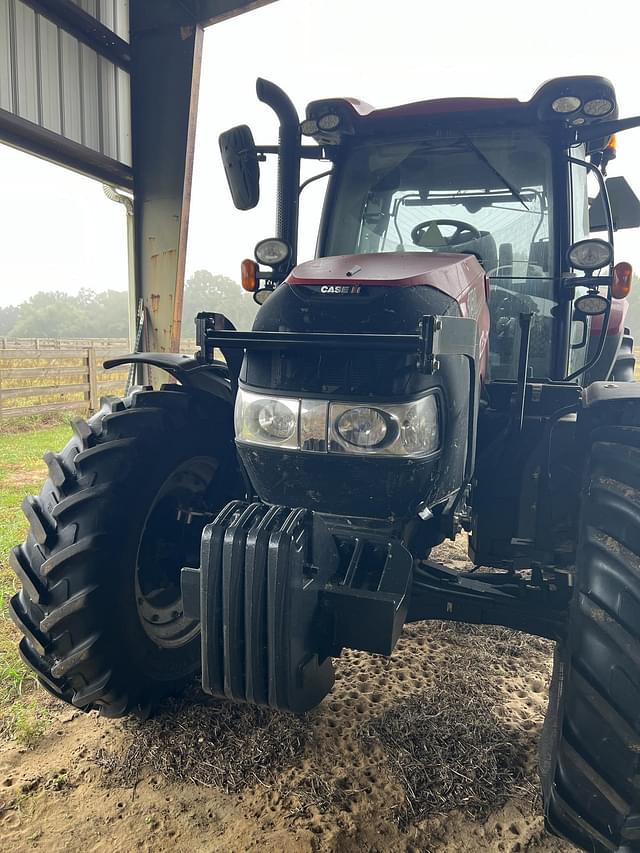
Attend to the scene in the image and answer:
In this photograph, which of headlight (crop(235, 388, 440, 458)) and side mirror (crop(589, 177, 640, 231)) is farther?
side mirror (crop(589, 177, 640, 231))

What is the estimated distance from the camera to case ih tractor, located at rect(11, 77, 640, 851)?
1690 millimetres

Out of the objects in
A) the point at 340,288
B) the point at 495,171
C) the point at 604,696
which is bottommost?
the point at 604,696

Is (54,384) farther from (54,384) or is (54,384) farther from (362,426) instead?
(362,426)

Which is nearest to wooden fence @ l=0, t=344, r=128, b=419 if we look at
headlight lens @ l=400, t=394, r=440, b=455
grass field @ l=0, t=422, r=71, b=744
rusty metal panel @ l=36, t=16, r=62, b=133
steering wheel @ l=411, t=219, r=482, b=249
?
grass field @ l=0, t=422, r=71, b=744

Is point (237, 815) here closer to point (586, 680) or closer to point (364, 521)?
point (364, 521)

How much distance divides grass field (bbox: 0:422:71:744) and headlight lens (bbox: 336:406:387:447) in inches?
71.0

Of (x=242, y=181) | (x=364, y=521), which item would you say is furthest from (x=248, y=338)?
(x=242, y=181)

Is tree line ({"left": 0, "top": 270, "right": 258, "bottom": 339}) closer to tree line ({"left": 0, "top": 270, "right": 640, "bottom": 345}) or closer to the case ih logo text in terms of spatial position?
tree line ({"left": 0, "top": 270, "right": 640, "bottom": 345})

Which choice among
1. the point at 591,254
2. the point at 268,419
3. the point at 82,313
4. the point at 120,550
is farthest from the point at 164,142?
the point at 82,313

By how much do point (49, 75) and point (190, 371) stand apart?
4839 mm

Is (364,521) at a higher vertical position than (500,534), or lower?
higher

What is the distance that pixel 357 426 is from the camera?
1.75 meters

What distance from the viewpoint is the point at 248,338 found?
5.90 feet

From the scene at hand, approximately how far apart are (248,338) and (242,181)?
1147 millimetres
